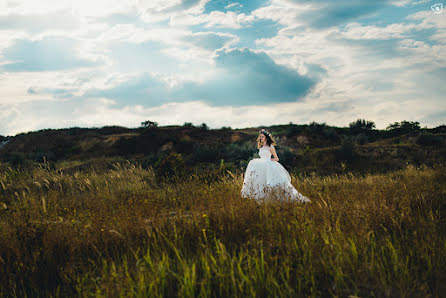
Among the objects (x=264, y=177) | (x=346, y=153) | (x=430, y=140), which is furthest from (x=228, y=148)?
(x=430, y=140)

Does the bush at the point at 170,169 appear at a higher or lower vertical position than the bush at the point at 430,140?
lower

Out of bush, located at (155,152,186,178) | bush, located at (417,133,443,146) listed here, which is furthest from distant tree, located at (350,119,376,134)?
bush, located at (155,152,186,178)

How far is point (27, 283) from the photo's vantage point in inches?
165

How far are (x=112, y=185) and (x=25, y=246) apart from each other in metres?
6.05

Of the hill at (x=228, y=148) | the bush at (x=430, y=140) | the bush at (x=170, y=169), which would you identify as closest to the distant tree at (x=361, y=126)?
the hill at (x=228, y=148)

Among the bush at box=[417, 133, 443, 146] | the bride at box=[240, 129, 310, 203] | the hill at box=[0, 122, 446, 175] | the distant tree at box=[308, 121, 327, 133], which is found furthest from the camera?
the distant tree at box=[308, 121, 327, 133]

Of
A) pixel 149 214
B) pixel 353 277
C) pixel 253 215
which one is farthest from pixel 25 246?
pixel 353 277

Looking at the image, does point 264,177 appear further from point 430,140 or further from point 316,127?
point 316,127

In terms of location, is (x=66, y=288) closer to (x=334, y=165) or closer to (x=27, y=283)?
(x=27, y=283)

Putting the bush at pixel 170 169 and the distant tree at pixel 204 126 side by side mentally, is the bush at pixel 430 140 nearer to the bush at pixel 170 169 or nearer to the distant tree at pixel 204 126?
the bush at pixel 170 169

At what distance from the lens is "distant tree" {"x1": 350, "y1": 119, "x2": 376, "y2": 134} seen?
31.9 m

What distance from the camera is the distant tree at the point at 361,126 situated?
31.9m

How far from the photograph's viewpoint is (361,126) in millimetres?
31984

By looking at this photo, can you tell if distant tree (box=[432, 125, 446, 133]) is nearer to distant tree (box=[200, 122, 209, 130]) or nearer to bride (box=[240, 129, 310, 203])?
distant tree (box=[200, 122, 209, 130])
